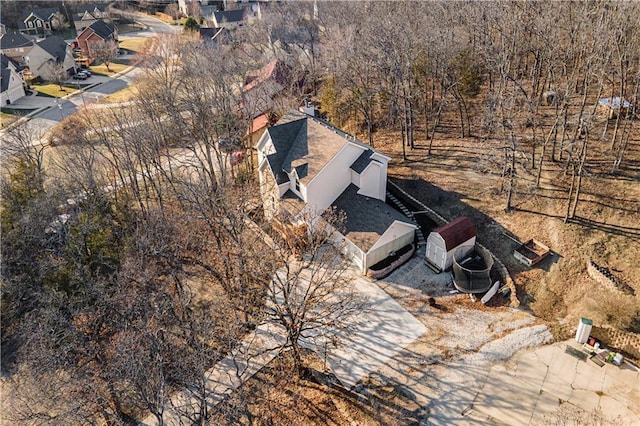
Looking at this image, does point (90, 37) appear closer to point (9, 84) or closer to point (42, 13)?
point (9, 84)

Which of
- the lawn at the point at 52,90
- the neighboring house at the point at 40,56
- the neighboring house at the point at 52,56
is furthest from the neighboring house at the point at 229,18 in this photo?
the lawn at the point at 52,90

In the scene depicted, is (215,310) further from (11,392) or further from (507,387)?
(507,387)

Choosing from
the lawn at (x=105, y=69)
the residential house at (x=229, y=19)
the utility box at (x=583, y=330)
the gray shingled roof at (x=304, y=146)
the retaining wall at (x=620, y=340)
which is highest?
the residential house at (x=229, y=19)

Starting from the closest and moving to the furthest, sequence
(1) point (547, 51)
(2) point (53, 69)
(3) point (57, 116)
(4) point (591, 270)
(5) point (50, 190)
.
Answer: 1. (4) point (591, 270)
2. (5) point (50, 190)
3. (1) point (547, 51)
4. (3) point (57, 116)
5. (2) point (53, 69)

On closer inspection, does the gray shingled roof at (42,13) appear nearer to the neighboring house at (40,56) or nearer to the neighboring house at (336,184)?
the neighboring house at (40,56)

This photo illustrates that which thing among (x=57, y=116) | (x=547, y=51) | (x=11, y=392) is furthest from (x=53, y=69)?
(x=547, y=51)

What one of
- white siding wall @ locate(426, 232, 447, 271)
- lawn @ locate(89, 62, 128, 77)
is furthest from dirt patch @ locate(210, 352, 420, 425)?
lawn @ locate(89, 62, 128, 77)
